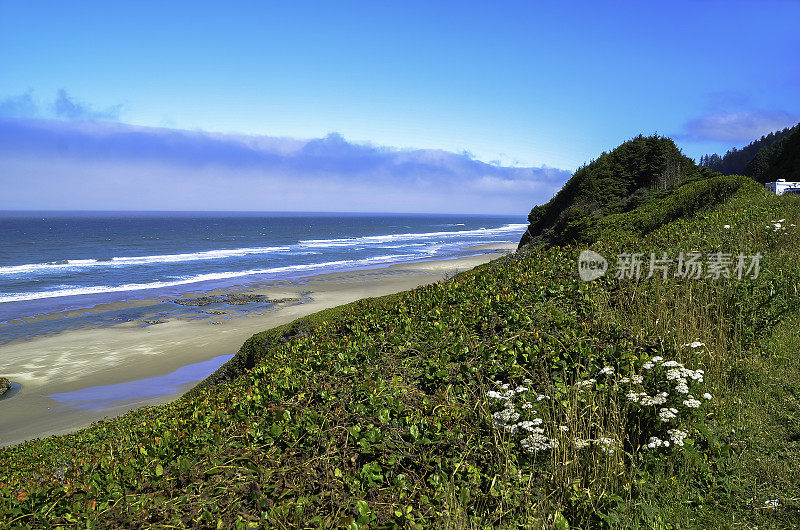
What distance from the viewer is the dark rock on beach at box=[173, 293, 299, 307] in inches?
1167

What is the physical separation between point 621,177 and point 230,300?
2940 cm

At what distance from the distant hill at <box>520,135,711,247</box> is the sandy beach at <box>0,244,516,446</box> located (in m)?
14.0

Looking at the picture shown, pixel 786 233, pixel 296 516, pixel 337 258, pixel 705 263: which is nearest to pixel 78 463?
pixel 296 516

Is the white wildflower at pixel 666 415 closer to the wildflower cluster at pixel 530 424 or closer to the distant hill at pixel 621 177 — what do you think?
the wildflower cluster at pixel 530 424

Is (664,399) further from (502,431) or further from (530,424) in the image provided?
(502,431)

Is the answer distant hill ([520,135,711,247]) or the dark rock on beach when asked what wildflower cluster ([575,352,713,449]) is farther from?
the dark rock on beach

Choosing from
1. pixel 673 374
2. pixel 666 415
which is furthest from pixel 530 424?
pixel 673 374

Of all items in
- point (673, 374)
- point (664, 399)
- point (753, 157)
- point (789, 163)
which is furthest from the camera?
point (753, 157)

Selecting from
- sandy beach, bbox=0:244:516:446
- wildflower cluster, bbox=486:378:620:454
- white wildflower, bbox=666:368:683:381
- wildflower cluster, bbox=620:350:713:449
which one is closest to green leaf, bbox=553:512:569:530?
wildflower cluster, bbox=486:378:620:454

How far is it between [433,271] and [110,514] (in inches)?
1558

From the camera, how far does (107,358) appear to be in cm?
1947

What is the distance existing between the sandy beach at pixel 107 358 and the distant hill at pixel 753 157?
7624cm

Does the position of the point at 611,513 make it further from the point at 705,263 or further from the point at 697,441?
the point at 705,263

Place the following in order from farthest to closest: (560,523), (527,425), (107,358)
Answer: (107,358) < (527,425) < (560,523)
